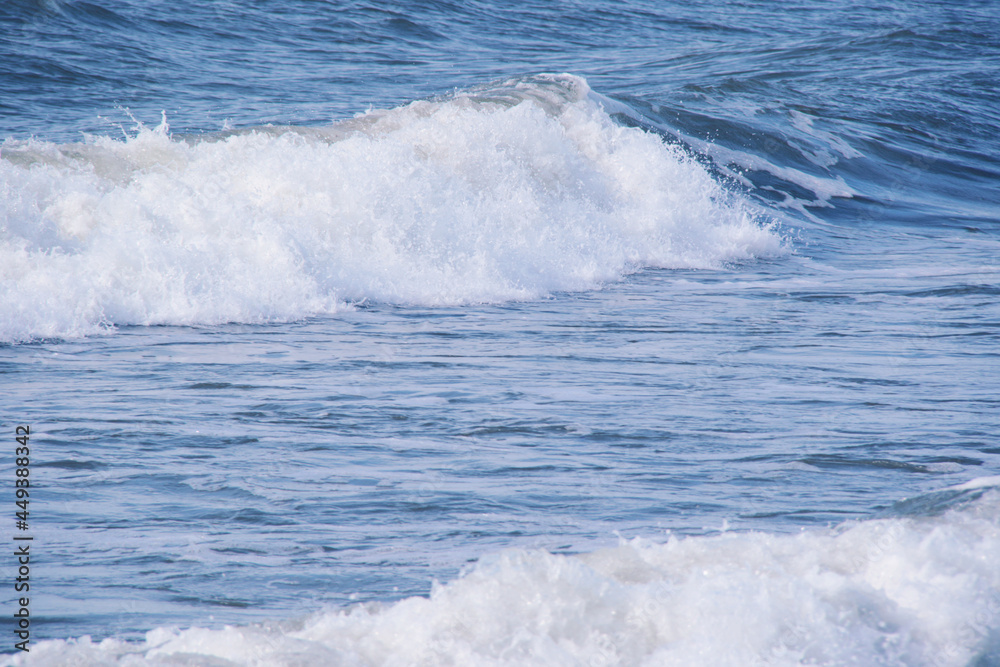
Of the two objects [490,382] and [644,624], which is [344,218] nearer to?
[490,382]

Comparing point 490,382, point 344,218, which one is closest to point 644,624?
point 490,382

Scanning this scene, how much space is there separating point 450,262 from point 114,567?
5.48 m

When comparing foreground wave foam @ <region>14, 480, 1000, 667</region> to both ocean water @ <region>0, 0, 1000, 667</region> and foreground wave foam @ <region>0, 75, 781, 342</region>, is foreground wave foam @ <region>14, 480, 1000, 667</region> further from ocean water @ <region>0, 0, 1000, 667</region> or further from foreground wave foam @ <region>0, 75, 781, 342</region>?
foreground wave foam @ <region>0, 75, 781, 342</region>

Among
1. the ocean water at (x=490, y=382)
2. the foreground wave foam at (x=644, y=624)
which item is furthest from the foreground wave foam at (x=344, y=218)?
the foreground wave foam at (x=644, y=624)

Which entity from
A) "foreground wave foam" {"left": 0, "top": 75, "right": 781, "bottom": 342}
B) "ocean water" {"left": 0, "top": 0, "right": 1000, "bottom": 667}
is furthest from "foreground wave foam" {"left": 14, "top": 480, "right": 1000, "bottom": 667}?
"foreground wave foam" {"left": 0, "top": 75, "right": 781, "bottom": 342}

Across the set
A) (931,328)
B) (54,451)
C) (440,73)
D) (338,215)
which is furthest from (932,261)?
(440,73)

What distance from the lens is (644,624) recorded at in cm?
263

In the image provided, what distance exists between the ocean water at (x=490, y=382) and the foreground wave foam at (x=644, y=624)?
1 centimetres

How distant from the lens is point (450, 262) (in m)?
8.56

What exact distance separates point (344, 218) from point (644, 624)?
252 inches

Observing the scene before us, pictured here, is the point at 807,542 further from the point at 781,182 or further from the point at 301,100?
the point at 301,100

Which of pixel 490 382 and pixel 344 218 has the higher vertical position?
pixel 344 218

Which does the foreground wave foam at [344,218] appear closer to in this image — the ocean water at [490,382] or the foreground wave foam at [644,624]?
A: the ocean water at [490,382]

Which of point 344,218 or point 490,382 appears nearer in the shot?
point 490,382
